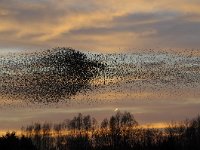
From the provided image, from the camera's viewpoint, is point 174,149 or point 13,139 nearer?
point 13,139

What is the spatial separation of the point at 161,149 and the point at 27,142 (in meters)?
47.3

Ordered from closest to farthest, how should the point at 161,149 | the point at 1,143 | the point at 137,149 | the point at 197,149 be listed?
the point at 1,143 → the point at 161,149 → the point at 197,149 → the point at 137,149

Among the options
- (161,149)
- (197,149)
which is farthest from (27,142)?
(197,149)

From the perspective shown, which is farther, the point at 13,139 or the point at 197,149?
the point at 197,149

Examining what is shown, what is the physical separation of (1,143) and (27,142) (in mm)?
7409

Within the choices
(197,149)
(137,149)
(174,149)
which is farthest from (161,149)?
(137,149)

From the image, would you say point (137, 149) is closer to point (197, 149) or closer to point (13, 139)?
point (197, 149)

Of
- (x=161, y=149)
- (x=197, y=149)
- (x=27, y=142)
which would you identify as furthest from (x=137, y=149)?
(x=27, y=142)

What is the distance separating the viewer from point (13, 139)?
396ft

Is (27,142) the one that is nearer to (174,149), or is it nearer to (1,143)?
(1,143)

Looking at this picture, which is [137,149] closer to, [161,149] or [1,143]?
[161,149]

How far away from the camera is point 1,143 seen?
117875 millimetres

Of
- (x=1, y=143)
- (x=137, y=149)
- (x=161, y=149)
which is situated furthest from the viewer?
(x=137, y=149)

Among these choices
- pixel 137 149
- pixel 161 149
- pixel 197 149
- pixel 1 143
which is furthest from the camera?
pixel 137 149
